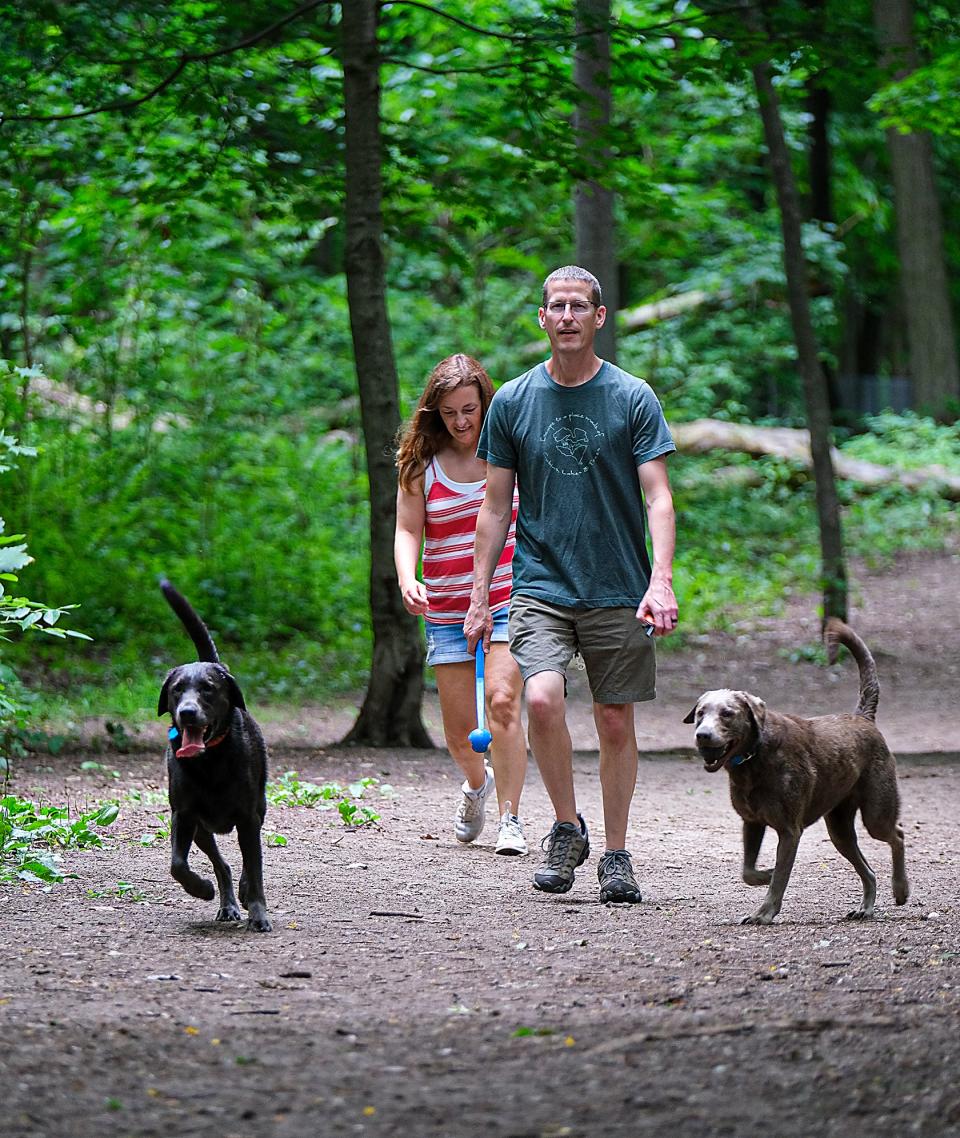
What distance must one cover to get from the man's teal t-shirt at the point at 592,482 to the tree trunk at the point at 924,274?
23.4 meters

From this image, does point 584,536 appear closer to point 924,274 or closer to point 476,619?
point 476,619

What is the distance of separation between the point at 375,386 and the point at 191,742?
5.82 meters

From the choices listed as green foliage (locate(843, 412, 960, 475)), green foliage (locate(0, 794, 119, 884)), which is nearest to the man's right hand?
green foliage (locate(0, 794, 119, 884))

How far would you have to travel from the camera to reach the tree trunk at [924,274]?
91.8ft

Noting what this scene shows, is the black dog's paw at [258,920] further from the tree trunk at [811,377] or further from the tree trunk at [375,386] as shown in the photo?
the tree trunk at [811,377]

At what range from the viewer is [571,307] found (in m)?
6.01

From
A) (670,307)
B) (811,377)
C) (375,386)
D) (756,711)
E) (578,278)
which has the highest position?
(670,307)

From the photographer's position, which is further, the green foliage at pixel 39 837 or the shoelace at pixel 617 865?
the green foliage at pixel 39 837

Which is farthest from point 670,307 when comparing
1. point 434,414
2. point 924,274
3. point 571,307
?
point 571,307

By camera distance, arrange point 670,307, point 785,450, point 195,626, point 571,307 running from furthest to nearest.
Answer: point 670,307 → point 785,450 → point 571,307 → point 195,626

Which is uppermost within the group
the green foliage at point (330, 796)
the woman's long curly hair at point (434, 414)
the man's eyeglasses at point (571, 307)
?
the man's eyeglasses at point (571, 307)

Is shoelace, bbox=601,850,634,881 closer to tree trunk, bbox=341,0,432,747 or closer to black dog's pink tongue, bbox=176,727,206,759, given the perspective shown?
black dog's pink tongue, bbox=176,727,206,759

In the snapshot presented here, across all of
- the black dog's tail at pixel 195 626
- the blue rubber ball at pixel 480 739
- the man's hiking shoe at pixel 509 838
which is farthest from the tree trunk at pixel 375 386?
the black dog's tail at pixel 195 626

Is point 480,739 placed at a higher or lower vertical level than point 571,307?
lower
